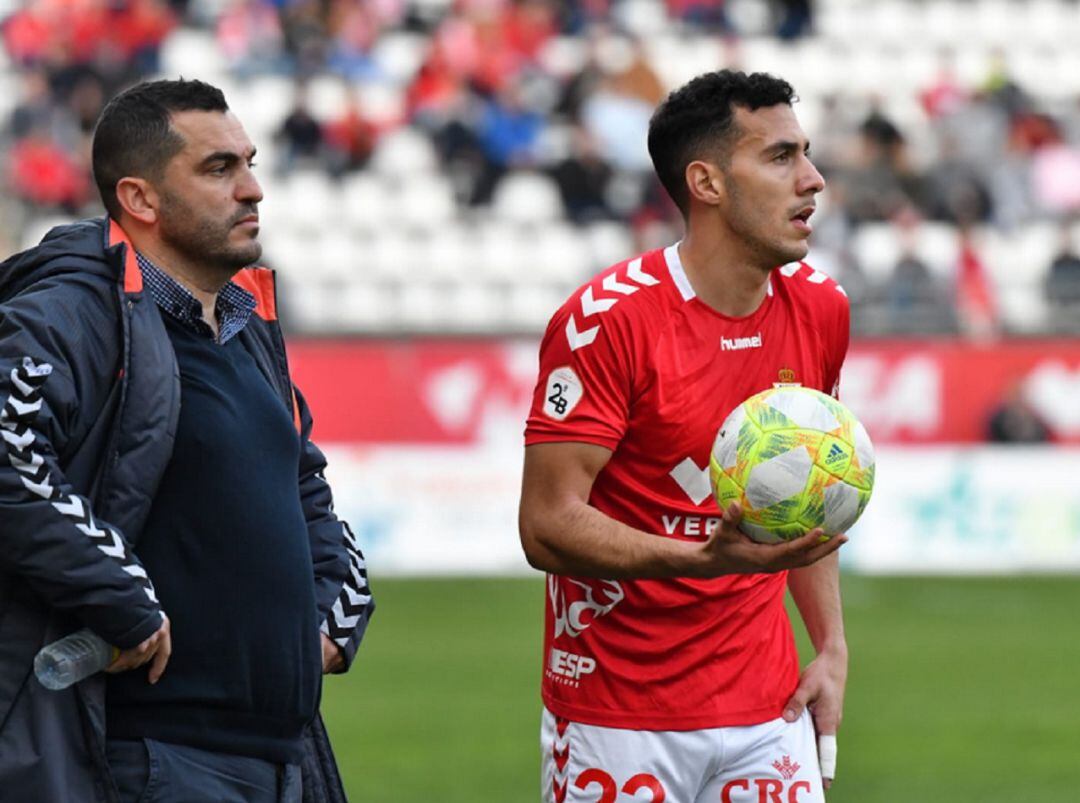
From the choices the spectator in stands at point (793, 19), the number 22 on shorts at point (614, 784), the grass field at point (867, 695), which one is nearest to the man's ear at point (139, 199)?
the number 22 on shorts at point (614, 784)

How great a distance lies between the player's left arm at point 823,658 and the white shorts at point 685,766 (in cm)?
11

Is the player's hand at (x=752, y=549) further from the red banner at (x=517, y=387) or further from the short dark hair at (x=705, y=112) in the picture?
the red banner at (x=517, y=387)

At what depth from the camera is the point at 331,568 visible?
5090mm

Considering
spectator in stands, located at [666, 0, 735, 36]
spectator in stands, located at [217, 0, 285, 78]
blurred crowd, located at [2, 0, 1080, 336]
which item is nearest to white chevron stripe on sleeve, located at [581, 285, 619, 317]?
blurred crowd, located at [2, 0, 1080, 336]

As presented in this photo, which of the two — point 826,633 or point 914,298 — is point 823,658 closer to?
point 826,633

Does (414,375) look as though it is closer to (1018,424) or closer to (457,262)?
(457,262)

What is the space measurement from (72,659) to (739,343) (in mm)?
2070

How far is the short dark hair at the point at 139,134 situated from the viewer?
4.79 metres

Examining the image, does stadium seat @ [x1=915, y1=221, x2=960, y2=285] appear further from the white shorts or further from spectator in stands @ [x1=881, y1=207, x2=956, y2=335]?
the white shorts

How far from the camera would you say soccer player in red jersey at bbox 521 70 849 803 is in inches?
211

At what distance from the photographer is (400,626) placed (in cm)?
1569

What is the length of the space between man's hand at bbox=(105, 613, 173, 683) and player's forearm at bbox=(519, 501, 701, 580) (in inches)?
46.4

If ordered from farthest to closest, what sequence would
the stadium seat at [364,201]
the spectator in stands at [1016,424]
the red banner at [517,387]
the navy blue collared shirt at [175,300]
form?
the stadium seat at [364,201] → the spectator in stands at [1016,424] → the red banner at [517,387] → the navy blue collared shirt at [175,300]

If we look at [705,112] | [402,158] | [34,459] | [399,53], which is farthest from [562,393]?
[399,53]
